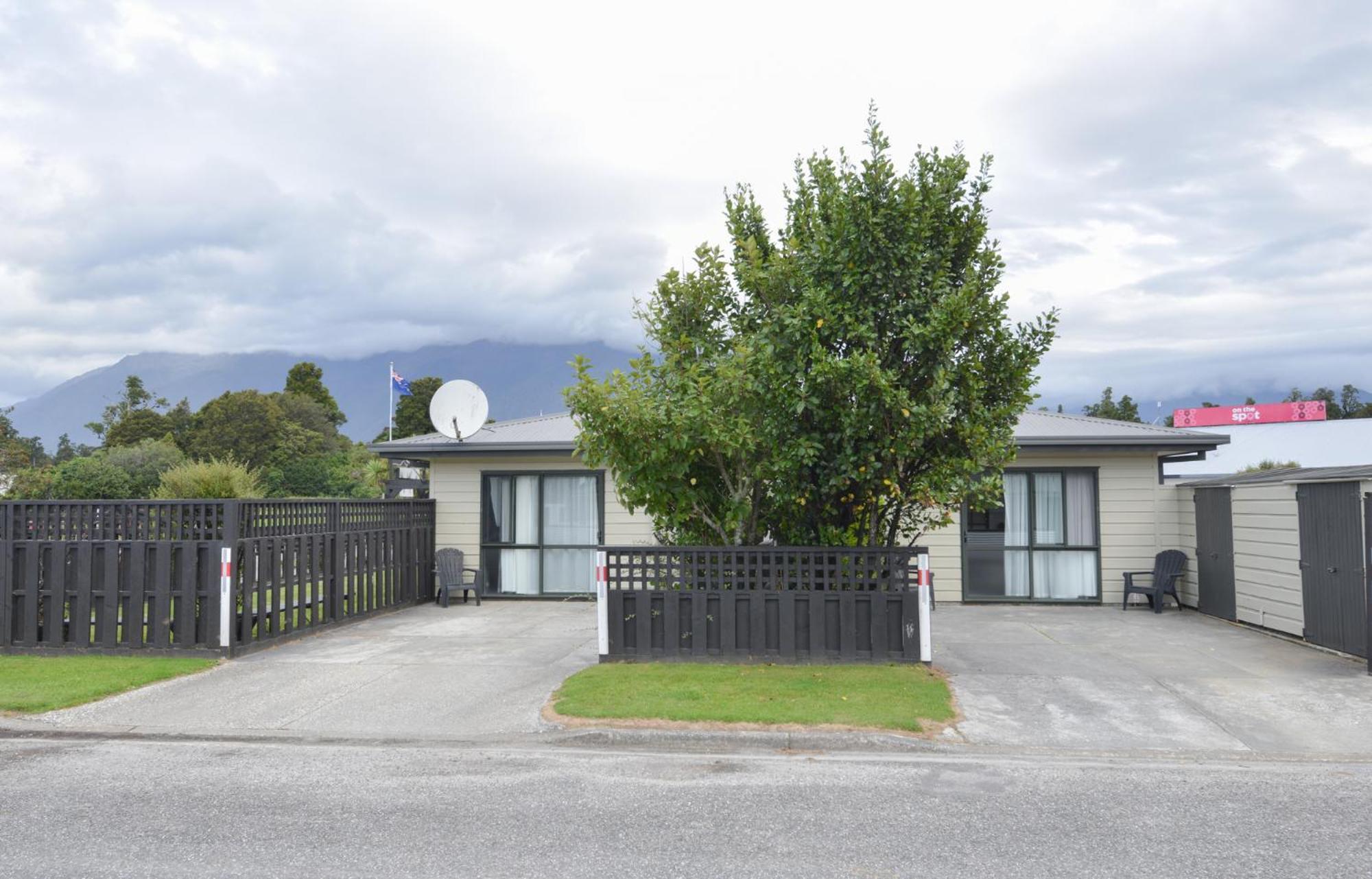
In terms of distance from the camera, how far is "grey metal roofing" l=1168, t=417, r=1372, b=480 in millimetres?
42938

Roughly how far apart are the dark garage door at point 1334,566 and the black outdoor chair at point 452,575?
37.1 ft

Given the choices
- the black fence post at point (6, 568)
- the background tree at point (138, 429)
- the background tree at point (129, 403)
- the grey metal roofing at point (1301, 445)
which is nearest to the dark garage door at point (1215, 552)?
the black fence post at point (6, 568)

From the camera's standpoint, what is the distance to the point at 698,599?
9.59 metres

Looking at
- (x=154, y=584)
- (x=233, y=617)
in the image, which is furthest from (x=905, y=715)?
(x=154, y=584)

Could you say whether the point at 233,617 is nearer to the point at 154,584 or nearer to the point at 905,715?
the point at 154,584

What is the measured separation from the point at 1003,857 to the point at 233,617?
8521mm

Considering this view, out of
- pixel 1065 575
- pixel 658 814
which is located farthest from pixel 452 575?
pixel 658 814

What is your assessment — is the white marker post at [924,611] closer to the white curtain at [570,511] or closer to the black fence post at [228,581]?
→ the black fence post at [228,581]

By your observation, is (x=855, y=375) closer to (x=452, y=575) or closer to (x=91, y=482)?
(x=452, y=575)

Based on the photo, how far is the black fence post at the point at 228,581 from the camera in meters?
9.91

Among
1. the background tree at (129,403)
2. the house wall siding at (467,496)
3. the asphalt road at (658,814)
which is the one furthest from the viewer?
the background tree at (129,403)

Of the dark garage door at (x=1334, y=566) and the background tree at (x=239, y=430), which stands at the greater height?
the background tree at (x=239, y=430)

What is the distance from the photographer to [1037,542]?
Answer: 1488cm

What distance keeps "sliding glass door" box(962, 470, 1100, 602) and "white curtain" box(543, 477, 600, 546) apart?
6.15m
